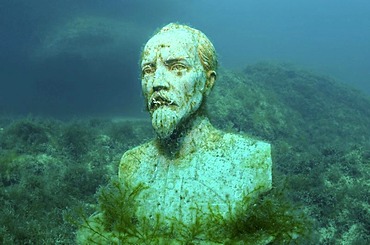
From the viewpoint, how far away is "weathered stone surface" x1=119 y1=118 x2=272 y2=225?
2.83m

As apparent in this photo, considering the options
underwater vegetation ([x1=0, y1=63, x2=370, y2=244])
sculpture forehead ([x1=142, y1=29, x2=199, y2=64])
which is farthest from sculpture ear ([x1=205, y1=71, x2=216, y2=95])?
underwater vegetation ([x1=0, y1=63, x2=370, y2=244])

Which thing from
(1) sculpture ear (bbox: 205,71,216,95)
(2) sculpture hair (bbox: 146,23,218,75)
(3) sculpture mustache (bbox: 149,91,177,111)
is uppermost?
(2) sculpture hair (bbox: 146,23,218,75)

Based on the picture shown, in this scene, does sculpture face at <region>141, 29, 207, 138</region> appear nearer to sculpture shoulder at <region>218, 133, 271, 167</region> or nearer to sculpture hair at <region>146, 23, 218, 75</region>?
sculpture hair at <region>146, 23, 218, 75</region>

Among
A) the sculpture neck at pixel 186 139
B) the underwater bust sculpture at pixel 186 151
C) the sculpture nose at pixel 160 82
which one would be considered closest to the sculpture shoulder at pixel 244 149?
the underwater bust sculpture at pixel 186 151

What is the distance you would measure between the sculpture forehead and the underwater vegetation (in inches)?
37.5

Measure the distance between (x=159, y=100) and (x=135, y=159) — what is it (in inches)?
25.6

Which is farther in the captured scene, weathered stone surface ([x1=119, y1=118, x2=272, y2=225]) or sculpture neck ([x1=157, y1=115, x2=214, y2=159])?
sculpture neck ([x1=157, y1=115, x2=214, y2=159])

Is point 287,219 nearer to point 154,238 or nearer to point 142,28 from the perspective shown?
point 154,238

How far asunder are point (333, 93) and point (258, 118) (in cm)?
1088

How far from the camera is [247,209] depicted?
2.69m

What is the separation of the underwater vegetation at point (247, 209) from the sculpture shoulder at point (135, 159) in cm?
19

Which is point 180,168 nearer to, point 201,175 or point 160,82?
point 201,175

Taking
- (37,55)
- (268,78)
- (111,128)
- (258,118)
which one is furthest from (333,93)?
(37,55)

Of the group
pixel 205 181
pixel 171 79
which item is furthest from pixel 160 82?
pixel 205 181
